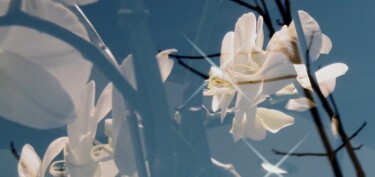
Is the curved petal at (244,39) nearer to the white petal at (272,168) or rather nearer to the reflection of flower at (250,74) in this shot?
the reflection of flower at (250,74)

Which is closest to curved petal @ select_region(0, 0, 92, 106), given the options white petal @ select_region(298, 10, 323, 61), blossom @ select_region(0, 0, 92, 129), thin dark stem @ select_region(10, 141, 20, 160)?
blossom @ select_region(0, 0, 92, 129)

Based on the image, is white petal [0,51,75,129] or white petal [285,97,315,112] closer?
white petal [0,51,75,129]

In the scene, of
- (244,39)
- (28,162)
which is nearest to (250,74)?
(244,39)

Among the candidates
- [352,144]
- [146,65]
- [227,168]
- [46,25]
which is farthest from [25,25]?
[352,144]

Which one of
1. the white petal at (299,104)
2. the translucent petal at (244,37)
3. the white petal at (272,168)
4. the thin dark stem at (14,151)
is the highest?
the translucent petal at (244,37)

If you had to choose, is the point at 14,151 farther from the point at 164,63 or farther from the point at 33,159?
the point at 164,63

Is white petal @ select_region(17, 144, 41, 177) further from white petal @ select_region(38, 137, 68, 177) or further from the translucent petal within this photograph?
the translucent petal

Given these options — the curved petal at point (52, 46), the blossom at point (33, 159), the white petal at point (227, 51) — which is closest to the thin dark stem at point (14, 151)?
the blossom at point (33, 159)
